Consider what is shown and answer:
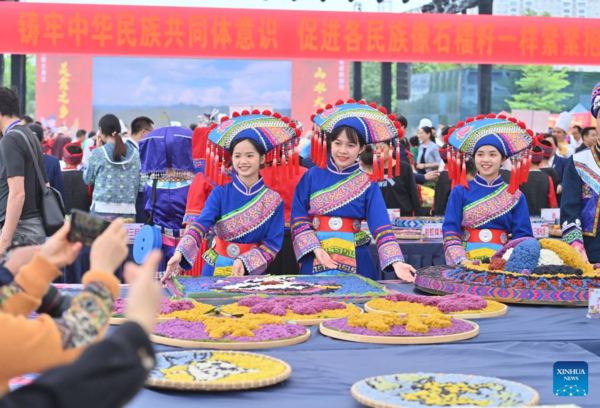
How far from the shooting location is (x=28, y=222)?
371 centimetres

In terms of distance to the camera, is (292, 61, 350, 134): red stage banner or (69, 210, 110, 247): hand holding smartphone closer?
(69, 210, 110, 247): hand holding smartphone

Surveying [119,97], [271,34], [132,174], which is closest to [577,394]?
[132,174]

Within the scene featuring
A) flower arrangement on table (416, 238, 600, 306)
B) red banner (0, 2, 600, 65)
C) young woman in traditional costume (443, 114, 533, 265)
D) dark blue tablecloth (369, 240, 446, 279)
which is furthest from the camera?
red banner (0, 2, 600, 65)

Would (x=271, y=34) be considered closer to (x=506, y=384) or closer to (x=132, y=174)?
(x=132, y=174)

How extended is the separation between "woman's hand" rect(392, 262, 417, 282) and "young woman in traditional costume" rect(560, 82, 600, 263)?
652mm

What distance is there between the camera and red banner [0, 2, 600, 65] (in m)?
8.49

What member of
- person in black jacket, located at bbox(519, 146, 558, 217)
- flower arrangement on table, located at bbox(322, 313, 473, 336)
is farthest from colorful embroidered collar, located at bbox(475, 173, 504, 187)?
person in black jacket, located at bbox(519, 146, 558, 217)

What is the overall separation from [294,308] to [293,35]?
6.89 metres

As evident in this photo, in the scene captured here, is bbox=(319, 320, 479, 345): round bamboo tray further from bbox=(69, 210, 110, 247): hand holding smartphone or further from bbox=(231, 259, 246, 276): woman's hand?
bbox=(231, 259, 246, 276): woman's hand

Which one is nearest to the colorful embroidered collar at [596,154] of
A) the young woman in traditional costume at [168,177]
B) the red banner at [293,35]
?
the young woman in traditional costume at [168,177]

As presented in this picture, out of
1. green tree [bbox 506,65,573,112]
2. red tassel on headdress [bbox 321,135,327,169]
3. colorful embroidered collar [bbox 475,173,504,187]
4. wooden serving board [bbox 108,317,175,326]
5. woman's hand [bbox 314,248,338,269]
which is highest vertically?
green tree [bbox 506,65,573,112]

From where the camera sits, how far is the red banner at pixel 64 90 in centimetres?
1953

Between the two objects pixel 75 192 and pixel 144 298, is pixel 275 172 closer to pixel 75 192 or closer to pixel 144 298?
pixel 144 298

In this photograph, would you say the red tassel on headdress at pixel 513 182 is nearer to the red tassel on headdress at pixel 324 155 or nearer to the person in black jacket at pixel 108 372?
the red tassel on headdress at pixel 324 155
